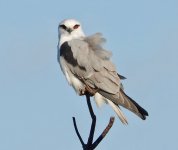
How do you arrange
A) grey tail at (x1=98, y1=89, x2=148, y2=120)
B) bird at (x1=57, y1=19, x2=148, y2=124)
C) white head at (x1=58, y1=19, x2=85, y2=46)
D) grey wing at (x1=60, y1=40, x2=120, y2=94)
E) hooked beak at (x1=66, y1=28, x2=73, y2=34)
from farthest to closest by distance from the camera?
hooked beak at (x1=66, y1=28, x2=73, y2=34) < white head at (x1=58, y1=19, x2=85, y2=46) < grey wing at (x1=60, y1=40, x2=120, y2=94) < bird at (x1=57, y1=19, x2=148, y2=124) < grey tail at (x1=98, y1=89, x2=148, y2=120)

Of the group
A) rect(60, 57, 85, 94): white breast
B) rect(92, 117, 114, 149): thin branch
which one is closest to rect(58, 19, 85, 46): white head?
rect(60, 57, 85, 94): white breast

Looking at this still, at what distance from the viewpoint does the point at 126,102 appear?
555cm

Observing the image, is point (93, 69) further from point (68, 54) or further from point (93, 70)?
point (68, 54)

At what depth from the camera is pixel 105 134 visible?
11.4 feet

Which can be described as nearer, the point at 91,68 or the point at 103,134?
the point at 103,134

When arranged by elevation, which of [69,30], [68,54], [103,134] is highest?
[69,30]

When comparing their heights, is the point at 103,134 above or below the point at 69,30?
below

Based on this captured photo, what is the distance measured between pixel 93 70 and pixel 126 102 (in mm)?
820

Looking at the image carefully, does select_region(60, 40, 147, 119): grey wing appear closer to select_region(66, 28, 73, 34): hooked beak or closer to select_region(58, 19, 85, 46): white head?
select_region(58, 19, 85, 46): white head

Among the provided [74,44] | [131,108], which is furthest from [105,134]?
[74,44]

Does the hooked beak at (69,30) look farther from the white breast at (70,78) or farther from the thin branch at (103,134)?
the thin branch at (103,134)

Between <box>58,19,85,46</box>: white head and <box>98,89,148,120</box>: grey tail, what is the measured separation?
51.7 inches

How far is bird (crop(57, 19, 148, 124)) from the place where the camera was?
19.4ft

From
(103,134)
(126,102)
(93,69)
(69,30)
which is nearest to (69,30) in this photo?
(69,30)
